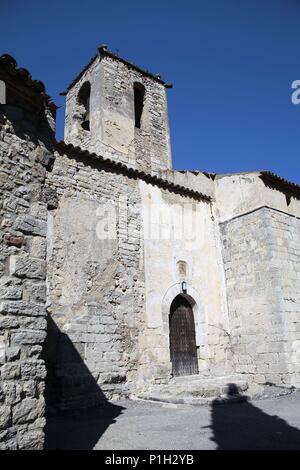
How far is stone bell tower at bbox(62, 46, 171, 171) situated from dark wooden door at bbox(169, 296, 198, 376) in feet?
16.9

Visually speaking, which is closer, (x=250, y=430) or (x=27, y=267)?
(x=27, y=267)

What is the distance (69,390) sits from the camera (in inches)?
255

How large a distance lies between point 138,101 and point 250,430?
1217cm

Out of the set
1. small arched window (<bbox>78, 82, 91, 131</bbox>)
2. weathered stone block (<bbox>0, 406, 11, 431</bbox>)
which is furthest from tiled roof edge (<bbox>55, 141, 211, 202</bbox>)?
weathered stone block (<bbox>0, 406, 11, 431</bbox>)

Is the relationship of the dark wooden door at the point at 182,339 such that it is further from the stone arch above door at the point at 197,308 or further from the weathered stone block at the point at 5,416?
the weathered stone block at the point at 5,416

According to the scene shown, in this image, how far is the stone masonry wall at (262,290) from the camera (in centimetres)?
857

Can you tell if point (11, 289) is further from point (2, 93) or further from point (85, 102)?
point (85, 102)

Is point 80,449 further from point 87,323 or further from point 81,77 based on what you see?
point 81,77

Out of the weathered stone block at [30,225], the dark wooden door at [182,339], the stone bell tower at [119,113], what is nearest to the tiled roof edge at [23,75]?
the weathered stone block at [30,225]

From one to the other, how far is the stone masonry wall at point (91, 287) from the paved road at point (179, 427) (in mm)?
681

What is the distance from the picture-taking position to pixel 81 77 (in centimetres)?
1391

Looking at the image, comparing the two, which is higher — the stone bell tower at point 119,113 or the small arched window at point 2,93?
the stone bell tower at point 119,113

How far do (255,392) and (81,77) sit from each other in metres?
11.9

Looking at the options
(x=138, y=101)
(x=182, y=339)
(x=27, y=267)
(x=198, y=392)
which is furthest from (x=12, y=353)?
(x=138, y=101)
